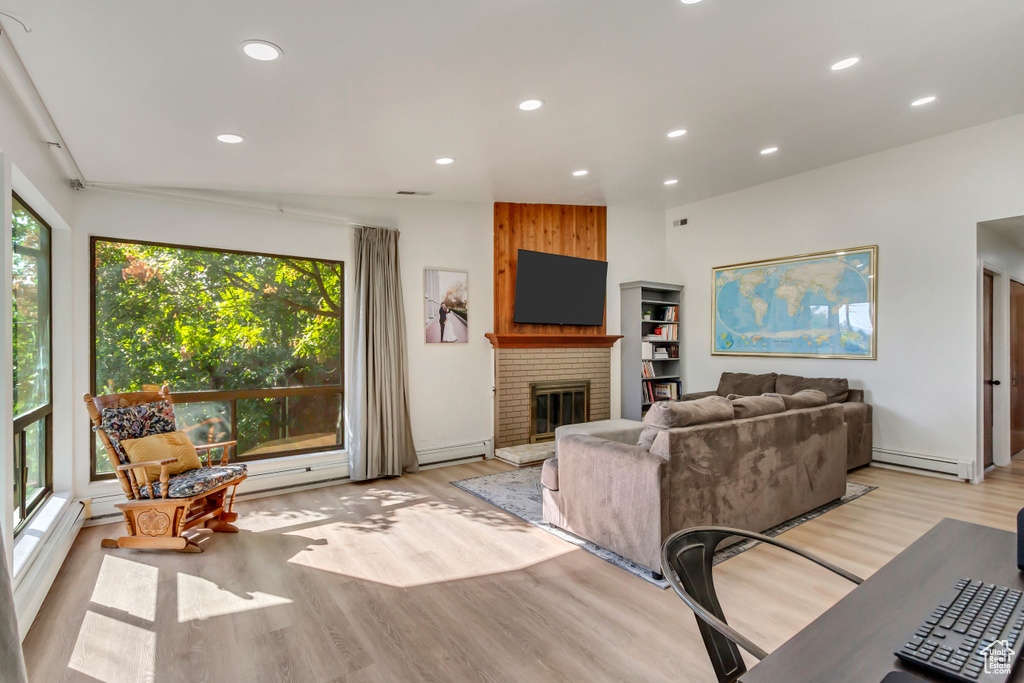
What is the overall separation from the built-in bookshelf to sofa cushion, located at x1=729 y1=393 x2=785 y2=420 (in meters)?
2.93

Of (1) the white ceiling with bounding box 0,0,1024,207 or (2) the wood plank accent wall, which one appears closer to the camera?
(1) the white ceiling with bounding box 0,0,1024,207

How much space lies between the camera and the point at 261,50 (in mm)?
2209

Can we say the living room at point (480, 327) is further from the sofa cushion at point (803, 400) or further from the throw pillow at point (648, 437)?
the sofa cushion at point (803, 400)

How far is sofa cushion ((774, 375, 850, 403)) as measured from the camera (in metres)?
5.16

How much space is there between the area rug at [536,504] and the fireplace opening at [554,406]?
90 centimetres

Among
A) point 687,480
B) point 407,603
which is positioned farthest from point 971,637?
point 407,603

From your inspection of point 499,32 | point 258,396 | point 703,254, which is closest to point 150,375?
point 258,396

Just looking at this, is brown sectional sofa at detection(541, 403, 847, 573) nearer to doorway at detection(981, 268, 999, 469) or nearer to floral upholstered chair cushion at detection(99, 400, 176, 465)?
doorway at detection(981, 268, 999, 469)

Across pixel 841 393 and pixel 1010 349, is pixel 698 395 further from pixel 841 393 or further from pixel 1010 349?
pixel 1010 349

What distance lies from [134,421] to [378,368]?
75.4 inches

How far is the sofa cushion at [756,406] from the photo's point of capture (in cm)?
329

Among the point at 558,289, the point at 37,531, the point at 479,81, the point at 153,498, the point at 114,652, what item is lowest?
the point at 114,652

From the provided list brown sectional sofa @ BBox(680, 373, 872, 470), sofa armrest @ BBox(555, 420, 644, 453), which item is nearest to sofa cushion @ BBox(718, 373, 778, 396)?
brown sectional sofa @ BBox(680, 373, 872, 470)

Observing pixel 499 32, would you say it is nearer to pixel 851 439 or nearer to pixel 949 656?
pixel 949 656
